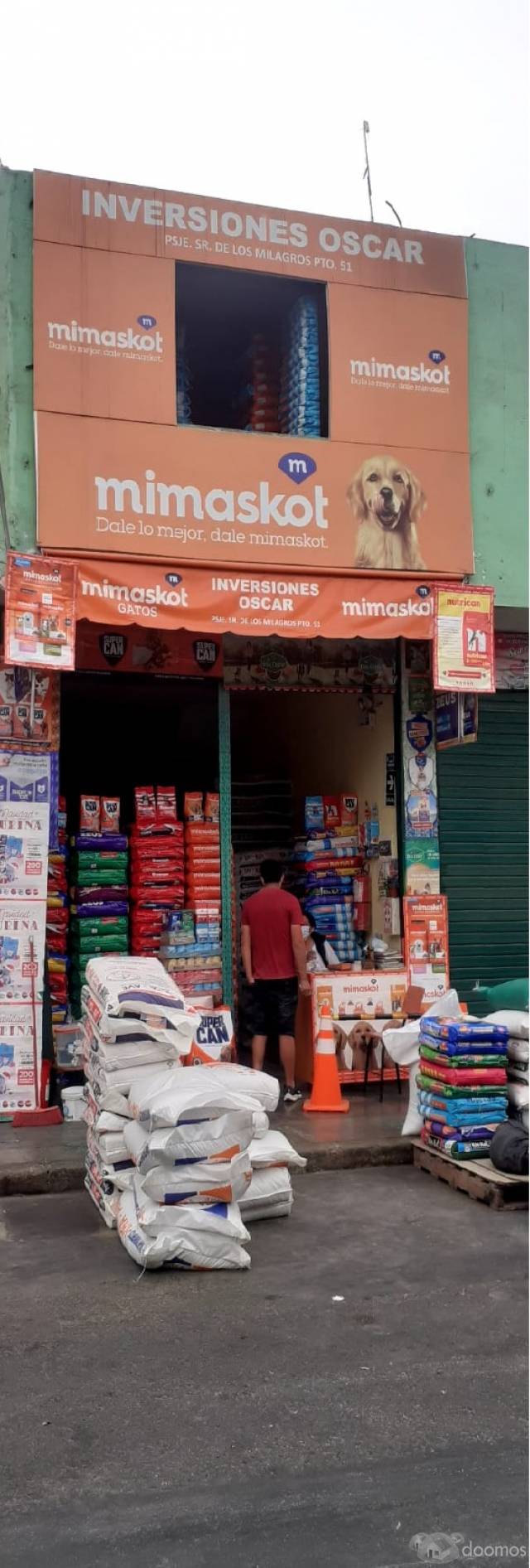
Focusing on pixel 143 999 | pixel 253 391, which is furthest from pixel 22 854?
pixel 253 391

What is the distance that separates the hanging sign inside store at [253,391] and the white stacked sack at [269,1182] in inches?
173

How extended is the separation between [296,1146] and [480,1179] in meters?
1.48

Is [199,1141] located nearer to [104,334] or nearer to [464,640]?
[464,640]

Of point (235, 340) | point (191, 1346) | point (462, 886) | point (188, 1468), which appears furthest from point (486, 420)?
point (188, 1468)

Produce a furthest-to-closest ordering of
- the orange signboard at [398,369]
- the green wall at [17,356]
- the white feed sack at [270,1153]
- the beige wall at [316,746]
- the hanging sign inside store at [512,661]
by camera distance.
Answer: the hanging sign inside store at [512,661]
the beige wall at [316,746]
the orange signboard at [398,369]
the green wall at [17,356]
the white feed sack at [270,1153]

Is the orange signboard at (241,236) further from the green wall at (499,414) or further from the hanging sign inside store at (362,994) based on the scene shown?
the hanging sign inside store at (362,994)

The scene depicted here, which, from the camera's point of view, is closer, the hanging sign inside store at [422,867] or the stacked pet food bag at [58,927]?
the stacked pet food bag at [58,927]

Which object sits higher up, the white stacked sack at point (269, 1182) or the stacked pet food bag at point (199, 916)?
the stacked pet food bag at point (199, 916)

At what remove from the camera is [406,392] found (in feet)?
32.6

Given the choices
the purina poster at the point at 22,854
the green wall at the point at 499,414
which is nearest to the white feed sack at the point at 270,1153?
the purina poster at the point at 22,854

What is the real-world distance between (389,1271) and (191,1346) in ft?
4.22

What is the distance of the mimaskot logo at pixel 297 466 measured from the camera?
31.2 ft

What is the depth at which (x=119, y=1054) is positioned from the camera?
272 inches

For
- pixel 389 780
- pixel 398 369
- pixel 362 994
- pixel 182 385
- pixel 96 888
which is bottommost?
pixel 362 994
